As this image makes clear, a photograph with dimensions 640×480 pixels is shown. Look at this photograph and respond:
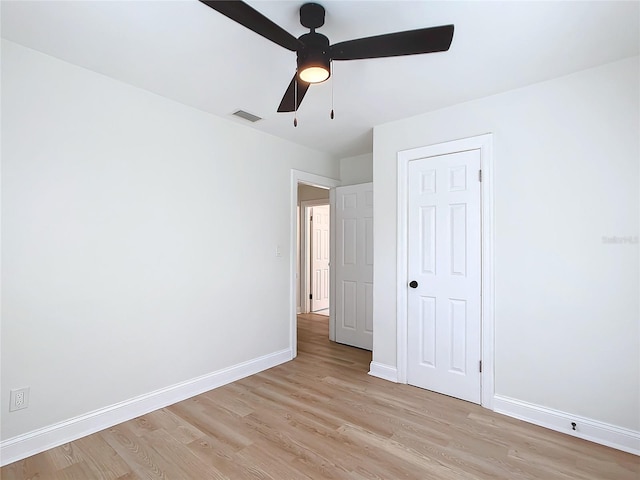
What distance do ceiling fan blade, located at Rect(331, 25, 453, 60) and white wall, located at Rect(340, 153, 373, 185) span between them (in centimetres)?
269

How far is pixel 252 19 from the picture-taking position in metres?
1.40

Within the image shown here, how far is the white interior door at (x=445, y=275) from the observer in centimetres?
279

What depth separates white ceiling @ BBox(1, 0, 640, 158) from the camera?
1.73m

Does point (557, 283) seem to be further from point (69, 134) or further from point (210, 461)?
point (69, 134)

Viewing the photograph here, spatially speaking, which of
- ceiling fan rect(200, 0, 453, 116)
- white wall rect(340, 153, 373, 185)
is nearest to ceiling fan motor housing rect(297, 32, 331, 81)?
ceiling fan rect(200, 0, 453, 116)

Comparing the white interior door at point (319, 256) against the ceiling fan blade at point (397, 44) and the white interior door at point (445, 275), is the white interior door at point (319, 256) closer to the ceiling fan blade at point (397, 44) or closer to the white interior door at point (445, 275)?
the white interior door at point (445, 275)

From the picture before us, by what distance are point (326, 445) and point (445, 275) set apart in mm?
1664

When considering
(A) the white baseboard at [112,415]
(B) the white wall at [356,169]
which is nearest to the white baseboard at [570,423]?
(A) the white baseboard at [112,415]

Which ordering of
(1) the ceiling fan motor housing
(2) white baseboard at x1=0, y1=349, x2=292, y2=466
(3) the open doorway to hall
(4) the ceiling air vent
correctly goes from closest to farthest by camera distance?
(1) the ceiling fan motor housing, (2) white baseboard at x1=0, y1=349, x2=292, y2=466, (4) the ceiling air vent, (3) the open doorway to hall

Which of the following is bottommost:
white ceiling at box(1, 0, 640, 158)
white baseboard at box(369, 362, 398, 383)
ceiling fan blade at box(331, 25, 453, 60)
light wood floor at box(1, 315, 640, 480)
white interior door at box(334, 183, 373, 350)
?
light wood floor at box(1, 315, 640, 480)

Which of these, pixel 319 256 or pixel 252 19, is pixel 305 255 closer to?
pixel 319 256

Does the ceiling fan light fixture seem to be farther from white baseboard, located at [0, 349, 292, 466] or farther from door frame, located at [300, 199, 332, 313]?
door frame, located at [300, 199, 332, 313]

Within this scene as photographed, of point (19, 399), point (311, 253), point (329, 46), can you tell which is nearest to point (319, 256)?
point (311, 253)

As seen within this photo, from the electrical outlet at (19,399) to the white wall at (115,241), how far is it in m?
0.03
